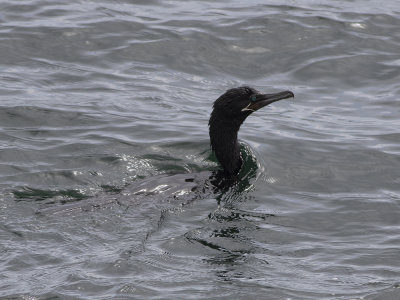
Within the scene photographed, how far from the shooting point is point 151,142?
43.8 ft

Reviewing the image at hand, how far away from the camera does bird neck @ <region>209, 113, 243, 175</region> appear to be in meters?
12.5

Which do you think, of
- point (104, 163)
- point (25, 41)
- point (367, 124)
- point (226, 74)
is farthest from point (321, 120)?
point (25, 41)

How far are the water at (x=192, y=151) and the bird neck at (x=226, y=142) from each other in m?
0.35

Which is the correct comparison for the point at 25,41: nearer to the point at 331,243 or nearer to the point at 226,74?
the point at 226,74

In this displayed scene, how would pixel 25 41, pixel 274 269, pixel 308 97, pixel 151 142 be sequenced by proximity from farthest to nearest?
pixel 25 41, pixel 308 97, pixel 151 142, pixel 274 269

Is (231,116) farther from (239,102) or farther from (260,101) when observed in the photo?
(260,101)

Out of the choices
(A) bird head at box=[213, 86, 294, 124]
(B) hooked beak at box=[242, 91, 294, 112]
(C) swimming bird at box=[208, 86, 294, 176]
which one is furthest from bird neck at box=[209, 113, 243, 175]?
(B) hooked beak at box=[242, 91, 294, 112]

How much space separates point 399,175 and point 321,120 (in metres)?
2.43

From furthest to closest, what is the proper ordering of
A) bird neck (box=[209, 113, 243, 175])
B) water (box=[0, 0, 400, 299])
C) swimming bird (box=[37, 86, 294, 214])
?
bird neck (box=[209, 113, 243, 175])
swimming bird (box=[37, 86, 294, 214])
water (box=[0, 0, 400, 299])

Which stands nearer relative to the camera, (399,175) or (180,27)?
(399,175)

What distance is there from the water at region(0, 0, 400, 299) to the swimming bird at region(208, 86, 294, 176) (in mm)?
382

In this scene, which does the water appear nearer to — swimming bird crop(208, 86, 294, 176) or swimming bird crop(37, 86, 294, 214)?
swimming bird crop(37, 86, 294, 214)

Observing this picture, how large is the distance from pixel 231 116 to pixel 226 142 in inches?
14.5

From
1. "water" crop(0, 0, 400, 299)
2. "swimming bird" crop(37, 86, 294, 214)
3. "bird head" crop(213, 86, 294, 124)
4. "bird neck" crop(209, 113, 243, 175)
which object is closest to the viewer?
"water" crop(0, 0, 400, 299)
